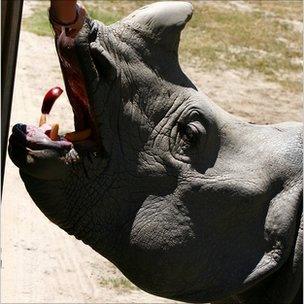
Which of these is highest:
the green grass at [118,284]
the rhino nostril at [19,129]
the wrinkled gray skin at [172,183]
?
the rhino nostril at [19,129]

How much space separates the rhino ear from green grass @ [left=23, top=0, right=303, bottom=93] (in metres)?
8.59

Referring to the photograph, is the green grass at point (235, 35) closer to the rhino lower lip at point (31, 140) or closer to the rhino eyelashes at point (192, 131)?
the rhino eyelashes at point (192, 131)

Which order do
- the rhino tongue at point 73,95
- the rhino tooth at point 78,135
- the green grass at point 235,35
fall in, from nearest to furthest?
the rhino tongue at point 73,95 → the rhino tooth at point 78,135 → the green grass at point 235,35

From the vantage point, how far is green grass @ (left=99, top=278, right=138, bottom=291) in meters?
6.02

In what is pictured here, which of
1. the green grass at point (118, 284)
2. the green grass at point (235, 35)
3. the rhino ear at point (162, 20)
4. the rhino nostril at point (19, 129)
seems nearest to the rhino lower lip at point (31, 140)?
the rhino nostril at point (19, 129)

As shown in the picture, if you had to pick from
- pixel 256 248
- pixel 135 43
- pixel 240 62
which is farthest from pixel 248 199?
pixel 240 62

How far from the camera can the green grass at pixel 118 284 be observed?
6016 mm

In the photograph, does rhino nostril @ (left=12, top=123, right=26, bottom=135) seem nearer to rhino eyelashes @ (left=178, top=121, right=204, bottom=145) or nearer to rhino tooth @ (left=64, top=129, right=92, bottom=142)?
rhino tooth @ (left=64, top=129, right=92, bottom=142)

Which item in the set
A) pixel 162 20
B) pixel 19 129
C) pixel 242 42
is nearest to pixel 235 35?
pixel 242 42

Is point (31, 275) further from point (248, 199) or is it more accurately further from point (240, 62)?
point (240, 62)

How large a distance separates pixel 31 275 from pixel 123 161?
301cm

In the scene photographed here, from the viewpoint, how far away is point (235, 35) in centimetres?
1327

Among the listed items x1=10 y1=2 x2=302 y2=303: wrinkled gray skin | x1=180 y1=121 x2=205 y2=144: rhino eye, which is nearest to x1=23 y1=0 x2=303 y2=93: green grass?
x1=10 y1=2 x2=302 y2=303: wrinkled gray skin

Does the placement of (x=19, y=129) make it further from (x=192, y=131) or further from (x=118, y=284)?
(x=118, y=284)
